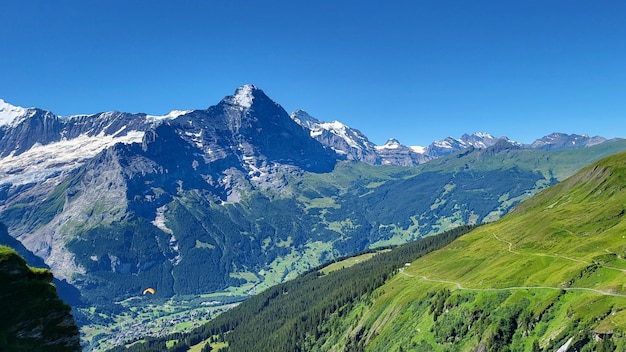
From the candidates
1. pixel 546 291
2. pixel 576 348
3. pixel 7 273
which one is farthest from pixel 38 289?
pixel 546 291

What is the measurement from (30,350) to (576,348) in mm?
112205

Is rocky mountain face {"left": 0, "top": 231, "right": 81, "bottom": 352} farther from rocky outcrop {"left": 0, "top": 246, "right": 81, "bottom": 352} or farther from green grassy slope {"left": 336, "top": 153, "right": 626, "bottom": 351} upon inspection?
green grassy slope {"left": 336, "top": 153, "right": 626, "bottom": 351}

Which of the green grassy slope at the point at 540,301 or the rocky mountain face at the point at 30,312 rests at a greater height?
the rocky mountain face at the point at 30,312

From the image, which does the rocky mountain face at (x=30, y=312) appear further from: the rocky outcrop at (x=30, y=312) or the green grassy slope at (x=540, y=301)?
the green grassy slope at (x=540, y=301)

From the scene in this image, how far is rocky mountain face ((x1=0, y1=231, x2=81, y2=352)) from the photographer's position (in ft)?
139

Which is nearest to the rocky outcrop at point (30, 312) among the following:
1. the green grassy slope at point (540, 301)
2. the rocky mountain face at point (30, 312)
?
the rocky mountain face at point (30, 312)

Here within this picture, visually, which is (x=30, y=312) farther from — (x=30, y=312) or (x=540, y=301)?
(x=540, y=301)

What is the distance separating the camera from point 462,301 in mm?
173500

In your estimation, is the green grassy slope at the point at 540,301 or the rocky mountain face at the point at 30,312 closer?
the rocky mountain face at the point at 30,312

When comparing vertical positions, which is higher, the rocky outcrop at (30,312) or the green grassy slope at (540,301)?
the rocky outcrop at (30,312)

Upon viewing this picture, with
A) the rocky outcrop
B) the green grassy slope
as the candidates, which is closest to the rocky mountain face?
the rocky outcrop

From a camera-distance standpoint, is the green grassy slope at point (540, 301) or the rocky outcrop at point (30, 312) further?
the green grassy slope at point (540, 301)

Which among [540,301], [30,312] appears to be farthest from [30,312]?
[540,301]

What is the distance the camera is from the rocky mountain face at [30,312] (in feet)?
139
